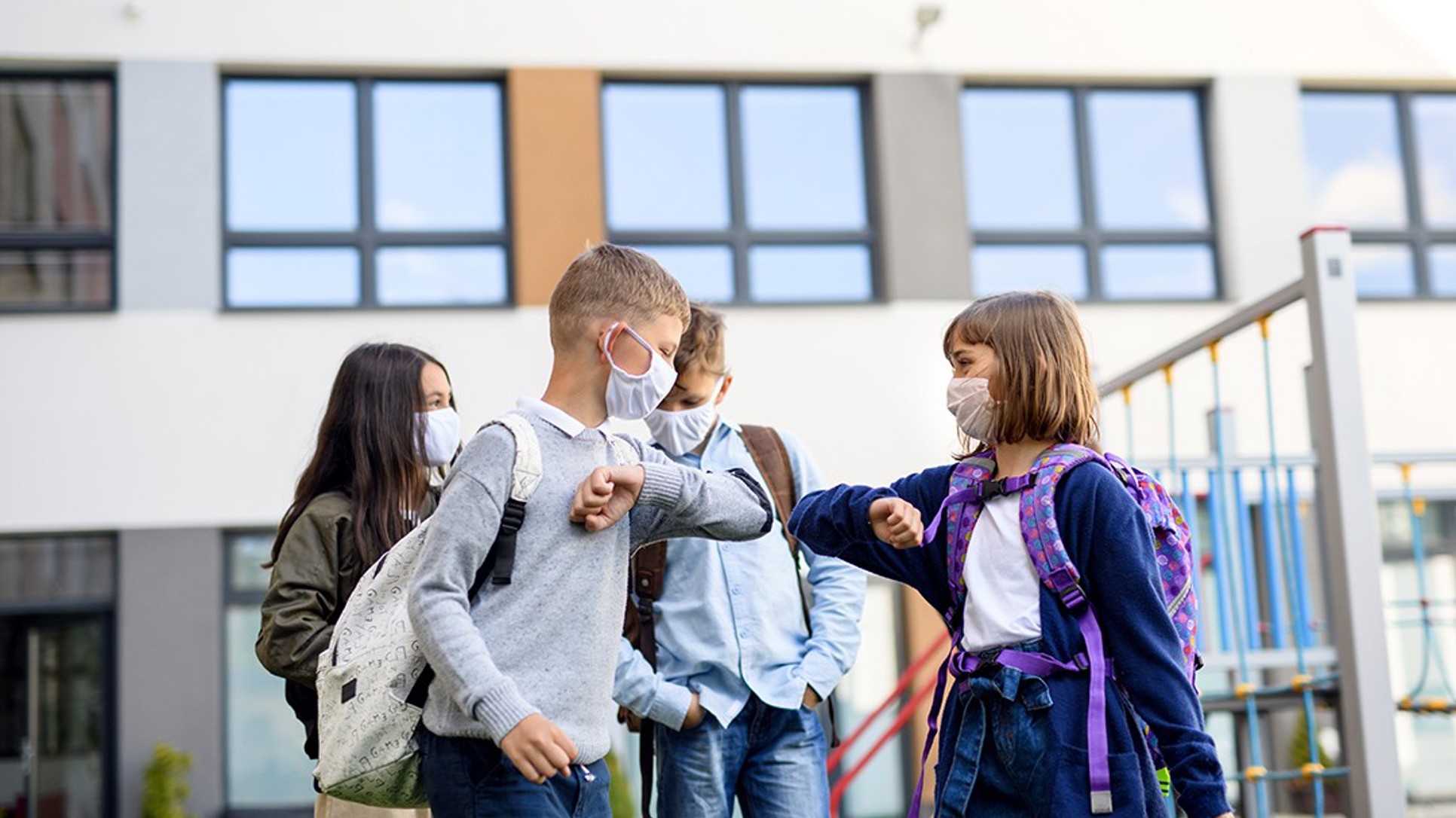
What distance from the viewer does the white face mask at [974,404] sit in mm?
2824

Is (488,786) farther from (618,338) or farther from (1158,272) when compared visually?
(1158,272)

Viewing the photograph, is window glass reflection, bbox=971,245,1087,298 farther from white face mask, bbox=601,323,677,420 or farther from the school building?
white face mask, bbox=601,323,677,420

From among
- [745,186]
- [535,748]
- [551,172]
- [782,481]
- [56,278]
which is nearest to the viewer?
[535,748]

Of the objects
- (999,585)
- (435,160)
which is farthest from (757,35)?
(999,585)

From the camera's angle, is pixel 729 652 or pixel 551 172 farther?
pixel 551 172

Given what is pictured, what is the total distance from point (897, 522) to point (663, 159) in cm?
793

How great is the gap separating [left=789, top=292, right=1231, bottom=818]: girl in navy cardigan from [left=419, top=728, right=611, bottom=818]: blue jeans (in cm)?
60

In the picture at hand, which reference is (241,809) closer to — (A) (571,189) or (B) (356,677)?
(A) (571,189)

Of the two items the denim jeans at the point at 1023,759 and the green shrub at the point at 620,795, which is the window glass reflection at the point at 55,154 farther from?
the denim jeans at the point at 1023,759

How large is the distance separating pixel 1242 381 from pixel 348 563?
8.12 m

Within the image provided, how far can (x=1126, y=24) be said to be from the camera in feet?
35.5

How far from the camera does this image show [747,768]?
141 inches

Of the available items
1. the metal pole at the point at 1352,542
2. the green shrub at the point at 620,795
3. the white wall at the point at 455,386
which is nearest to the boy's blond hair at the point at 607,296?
the metal pole at the point at 1352,542

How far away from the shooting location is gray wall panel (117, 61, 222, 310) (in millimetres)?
9609
